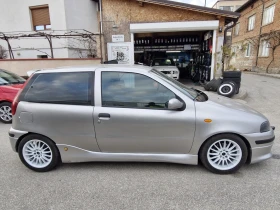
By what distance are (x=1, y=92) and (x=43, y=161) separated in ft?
11.8

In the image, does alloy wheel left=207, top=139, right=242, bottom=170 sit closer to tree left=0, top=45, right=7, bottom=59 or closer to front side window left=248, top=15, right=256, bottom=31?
tree left=0, top=45, right=7, bottom=59

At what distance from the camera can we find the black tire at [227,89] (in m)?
7.24

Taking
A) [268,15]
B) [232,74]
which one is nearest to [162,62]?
[232,74]

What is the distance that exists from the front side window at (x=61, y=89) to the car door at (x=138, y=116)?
0.65 ft

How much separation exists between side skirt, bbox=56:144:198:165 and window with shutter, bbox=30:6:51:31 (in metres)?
14.0

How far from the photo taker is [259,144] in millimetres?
2787

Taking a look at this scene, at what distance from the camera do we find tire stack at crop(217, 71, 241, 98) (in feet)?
23.8

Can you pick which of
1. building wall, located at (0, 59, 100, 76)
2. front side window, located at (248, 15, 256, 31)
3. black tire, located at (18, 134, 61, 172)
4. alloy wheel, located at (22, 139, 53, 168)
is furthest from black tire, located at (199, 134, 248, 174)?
front side window, located at (248, 15, 256, 31)

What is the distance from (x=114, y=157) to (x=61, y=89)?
132cm

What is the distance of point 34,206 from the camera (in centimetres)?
234

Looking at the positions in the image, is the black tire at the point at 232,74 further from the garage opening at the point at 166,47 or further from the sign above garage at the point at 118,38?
the sign above garage at the point at 118,38

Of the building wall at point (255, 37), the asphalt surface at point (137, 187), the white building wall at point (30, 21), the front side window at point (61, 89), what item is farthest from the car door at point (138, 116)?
the building wall at point (255, 37)

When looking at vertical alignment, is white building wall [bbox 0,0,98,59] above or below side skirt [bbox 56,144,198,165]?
above

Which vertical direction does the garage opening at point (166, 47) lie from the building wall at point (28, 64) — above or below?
above
